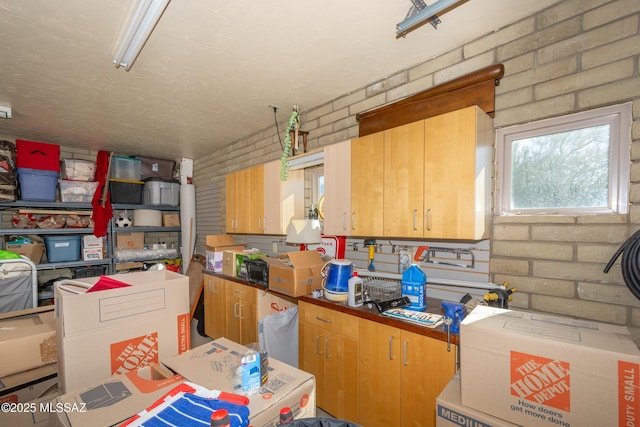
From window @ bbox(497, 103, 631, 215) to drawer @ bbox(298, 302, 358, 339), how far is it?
132cm

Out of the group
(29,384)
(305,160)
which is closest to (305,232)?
(305,160)

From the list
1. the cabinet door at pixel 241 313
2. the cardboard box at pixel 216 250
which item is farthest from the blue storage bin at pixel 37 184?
the cabinet door at pixel 241 313

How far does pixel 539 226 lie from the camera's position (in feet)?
5.85

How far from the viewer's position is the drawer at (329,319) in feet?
6.70

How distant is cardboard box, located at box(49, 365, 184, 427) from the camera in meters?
0.87

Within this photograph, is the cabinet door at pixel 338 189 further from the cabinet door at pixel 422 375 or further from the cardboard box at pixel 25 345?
the cardboard box at pixel 25 345

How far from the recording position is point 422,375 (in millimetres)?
1692

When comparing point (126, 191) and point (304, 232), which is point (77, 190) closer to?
point (126, 191)

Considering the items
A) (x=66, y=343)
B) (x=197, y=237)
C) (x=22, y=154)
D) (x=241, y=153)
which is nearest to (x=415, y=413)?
(x=66, y=343)

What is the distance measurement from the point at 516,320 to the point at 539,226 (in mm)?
774

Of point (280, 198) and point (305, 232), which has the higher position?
point (280, 198)

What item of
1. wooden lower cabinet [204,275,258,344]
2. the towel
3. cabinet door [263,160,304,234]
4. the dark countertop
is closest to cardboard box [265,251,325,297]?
the dark countertop

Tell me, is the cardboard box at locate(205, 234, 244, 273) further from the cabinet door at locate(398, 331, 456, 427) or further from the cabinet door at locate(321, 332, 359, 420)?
the cabinet door at locate(398, 331, 456, 427)

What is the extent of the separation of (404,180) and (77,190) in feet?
16.6
